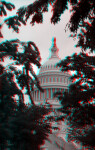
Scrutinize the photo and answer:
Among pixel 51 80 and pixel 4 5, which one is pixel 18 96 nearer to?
pixel 4 5

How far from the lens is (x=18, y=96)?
812 centimetres

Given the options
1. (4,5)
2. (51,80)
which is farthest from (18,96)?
(51,80)

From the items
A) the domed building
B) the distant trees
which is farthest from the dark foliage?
the domed building

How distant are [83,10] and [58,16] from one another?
78cm

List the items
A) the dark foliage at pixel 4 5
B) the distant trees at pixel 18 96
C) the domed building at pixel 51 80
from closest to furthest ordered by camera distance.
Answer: the distant trees at pixel 18 96 < the dark foliage at pixel 4 5 < the domed building at pixel 51 80

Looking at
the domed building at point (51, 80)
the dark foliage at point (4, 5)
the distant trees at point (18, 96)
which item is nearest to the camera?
the distant trees at point (18, 96)

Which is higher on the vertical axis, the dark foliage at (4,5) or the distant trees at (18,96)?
the dark foliage at (4,5)

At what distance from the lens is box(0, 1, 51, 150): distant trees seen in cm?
364

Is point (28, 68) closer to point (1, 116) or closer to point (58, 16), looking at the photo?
point (58, 16)

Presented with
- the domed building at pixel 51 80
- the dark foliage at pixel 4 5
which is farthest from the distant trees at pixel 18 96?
the domed building at pixel 51 80

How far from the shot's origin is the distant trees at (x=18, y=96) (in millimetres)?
3643

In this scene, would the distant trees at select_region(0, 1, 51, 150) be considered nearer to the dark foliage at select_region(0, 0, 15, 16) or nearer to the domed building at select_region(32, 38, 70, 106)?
the dark foliage at select_region(0, 0, 15, 16)

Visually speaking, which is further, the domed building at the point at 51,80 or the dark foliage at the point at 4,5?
the domed building at the point at 51,80

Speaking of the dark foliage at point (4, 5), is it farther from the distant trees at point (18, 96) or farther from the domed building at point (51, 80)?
the domed building at point (51, 80)
